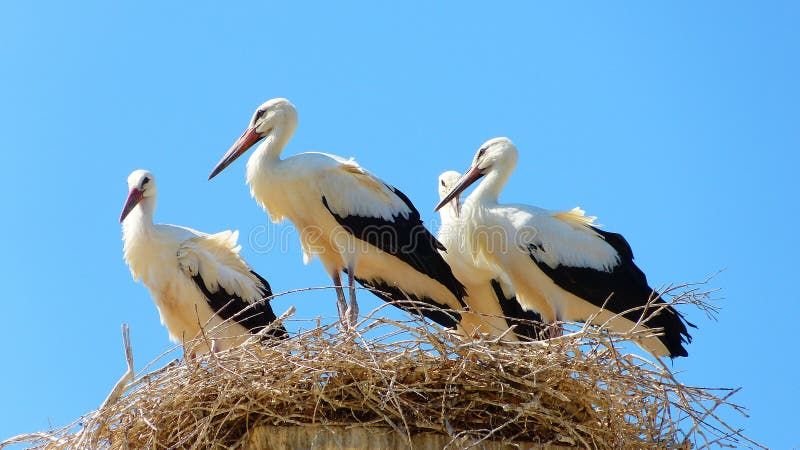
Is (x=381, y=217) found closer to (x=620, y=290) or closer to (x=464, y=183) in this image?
(x=464, y=183)

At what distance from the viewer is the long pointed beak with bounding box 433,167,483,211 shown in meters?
9.79

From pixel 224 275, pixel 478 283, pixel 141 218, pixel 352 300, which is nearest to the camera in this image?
pixel 352 300

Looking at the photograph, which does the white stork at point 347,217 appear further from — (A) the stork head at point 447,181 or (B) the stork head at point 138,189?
(A) the stork head at point 447,181

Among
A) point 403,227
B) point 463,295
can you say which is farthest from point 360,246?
point 463,295

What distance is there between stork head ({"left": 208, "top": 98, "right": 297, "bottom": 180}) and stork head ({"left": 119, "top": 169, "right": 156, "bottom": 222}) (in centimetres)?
52

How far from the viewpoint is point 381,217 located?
9180mm

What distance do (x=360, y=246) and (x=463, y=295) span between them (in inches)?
38.8

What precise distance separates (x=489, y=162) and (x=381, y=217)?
3.31ft

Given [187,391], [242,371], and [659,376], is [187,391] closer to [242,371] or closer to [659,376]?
[242,371]

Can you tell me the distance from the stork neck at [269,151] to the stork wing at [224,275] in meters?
0.60

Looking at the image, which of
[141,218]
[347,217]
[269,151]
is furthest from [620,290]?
[141,218]

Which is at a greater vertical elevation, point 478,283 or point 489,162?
point 489,162

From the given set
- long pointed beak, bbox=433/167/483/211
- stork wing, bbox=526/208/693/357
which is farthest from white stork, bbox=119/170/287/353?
stork wing, bbox=526/208/693/357

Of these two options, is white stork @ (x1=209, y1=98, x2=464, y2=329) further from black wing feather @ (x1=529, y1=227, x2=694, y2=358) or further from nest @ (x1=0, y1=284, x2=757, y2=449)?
nest @ (x1=0, y1=284, x2=757, y2=449)
